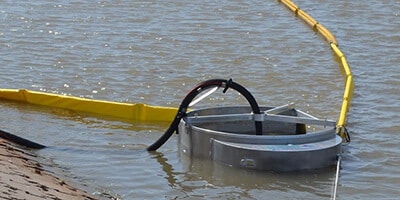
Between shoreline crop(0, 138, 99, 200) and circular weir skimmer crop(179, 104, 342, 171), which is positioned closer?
shoreline crop(0, 138, 99, 200)

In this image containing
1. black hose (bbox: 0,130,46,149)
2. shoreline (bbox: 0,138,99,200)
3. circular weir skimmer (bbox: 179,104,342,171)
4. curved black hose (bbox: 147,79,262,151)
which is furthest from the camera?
black hose (bbox: 0,130,46,149)

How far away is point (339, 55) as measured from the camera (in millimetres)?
15008

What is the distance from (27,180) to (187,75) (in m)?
6.46

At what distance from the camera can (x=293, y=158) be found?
8.94 m

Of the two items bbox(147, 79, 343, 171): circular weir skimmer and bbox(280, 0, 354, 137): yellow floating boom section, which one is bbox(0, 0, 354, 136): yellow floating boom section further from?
bbox(147, 79, 343, 171): circular weir skimmer

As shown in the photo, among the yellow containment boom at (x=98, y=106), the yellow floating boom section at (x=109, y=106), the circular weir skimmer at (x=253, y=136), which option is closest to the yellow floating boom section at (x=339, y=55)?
the yellow floating boom section at (x=109, y=106)

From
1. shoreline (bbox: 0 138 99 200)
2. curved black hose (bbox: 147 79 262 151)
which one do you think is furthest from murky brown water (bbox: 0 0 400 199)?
shoreline (bbox: 0 138 99 200)

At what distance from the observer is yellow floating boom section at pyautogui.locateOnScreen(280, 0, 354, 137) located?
1099 cm

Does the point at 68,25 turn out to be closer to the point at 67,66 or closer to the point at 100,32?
the point at 100,32

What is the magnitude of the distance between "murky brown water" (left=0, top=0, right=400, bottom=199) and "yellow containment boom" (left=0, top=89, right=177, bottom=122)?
128 mm

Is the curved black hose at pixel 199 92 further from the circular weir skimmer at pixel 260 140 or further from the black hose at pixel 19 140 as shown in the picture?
the black hose at pixel 19 140

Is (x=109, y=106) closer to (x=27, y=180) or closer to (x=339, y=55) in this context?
(x=27, y=180)

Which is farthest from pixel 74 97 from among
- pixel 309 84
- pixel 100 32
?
pixel 100 32

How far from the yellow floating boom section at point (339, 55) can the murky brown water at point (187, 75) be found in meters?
0.17
